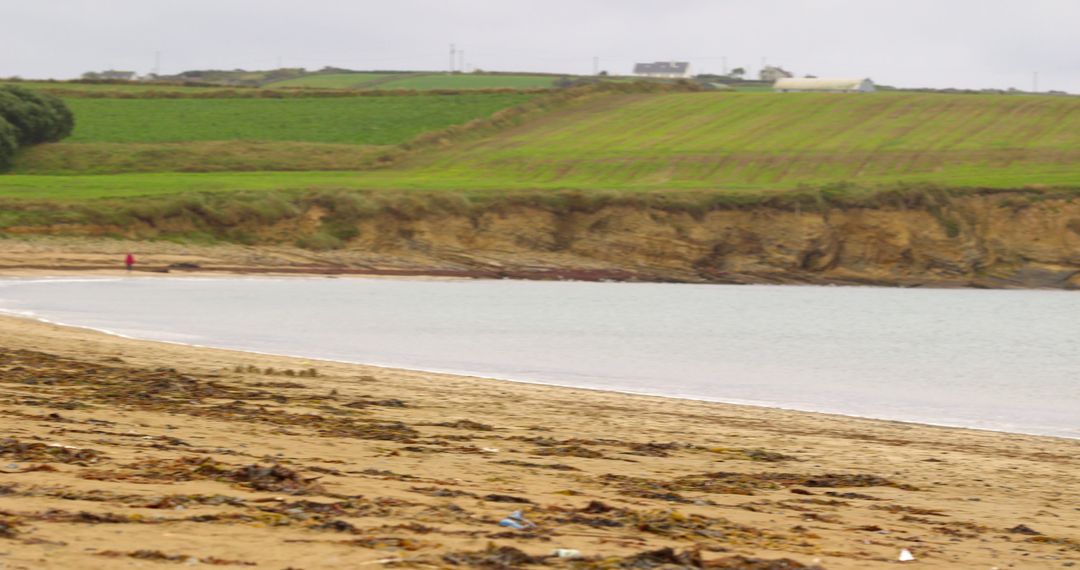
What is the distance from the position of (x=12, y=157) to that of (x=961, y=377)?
52516mm

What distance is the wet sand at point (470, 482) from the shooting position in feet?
25.6

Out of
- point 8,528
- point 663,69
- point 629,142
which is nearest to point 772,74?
point 663,69

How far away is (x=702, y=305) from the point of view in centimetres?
4431

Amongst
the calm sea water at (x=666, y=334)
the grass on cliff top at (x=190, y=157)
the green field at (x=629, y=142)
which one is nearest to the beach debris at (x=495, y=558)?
the calm sea water at (x=666, y=334)

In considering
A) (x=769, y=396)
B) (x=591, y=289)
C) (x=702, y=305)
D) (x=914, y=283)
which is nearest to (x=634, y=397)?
(x=769, y=396)

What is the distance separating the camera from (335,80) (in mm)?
125812

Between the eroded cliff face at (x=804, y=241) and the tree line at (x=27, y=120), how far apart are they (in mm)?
25039

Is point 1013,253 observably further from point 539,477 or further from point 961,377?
point 539,477

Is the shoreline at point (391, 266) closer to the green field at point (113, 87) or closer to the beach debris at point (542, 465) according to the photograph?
the beach debris at point (542, 465)

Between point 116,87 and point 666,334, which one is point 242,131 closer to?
point 116,87

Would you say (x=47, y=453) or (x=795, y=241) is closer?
(x=47, y=453)

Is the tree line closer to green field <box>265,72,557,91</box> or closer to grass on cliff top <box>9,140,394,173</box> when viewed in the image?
grass on cliff top <box>9,140,394,173</box>

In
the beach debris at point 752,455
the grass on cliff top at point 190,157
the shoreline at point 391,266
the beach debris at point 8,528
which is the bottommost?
the beach debris at point 752,455

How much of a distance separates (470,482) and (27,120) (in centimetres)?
6169
